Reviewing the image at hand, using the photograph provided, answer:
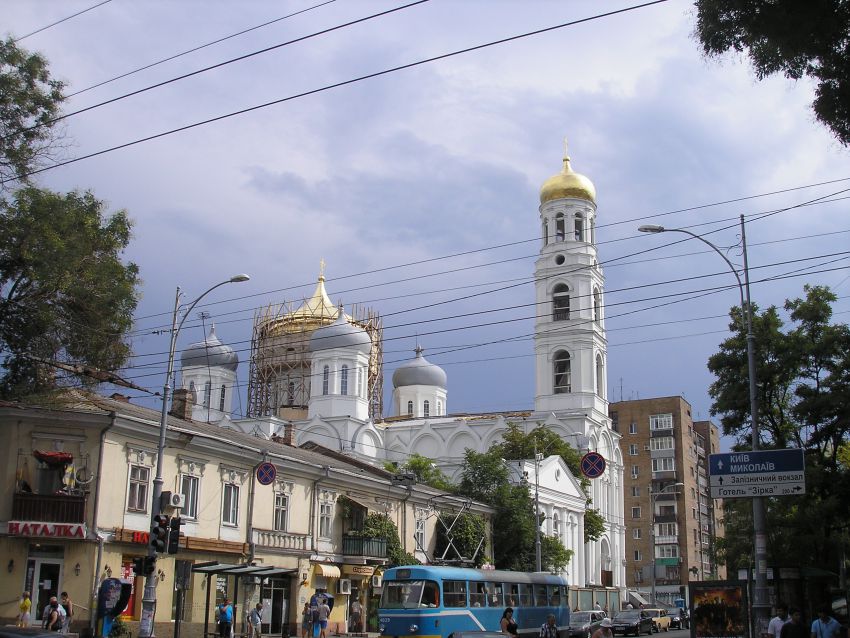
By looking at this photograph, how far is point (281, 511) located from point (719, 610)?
16.9m

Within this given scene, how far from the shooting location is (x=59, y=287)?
24500 millimetres

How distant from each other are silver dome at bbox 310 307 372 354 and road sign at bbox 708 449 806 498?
60140 millimetres

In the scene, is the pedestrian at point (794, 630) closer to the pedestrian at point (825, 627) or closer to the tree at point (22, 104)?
the pedestrian at point (825, 627)

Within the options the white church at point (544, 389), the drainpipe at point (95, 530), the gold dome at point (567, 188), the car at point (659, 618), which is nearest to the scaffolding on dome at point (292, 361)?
the white church at point (544, 389)

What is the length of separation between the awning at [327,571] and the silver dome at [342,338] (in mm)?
43689

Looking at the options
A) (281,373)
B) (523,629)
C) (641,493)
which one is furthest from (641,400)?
(523,629)

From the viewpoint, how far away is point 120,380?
85.7ft

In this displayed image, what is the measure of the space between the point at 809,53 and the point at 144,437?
21860 mm

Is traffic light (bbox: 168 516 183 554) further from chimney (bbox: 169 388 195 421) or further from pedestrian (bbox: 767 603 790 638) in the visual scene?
chimney (bbox: 169 388 195 421)

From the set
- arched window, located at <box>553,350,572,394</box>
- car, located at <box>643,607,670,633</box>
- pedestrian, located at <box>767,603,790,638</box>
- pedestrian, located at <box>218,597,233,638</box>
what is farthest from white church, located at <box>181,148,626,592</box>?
pedestrian, located at <box>767,603,790,638</box>

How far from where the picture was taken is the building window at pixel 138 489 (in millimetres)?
29266

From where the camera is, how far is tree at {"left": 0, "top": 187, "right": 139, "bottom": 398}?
2398 cm

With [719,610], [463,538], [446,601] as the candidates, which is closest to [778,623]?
[719,610]

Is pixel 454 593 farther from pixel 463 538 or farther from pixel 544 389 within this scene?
pixel 544 389
